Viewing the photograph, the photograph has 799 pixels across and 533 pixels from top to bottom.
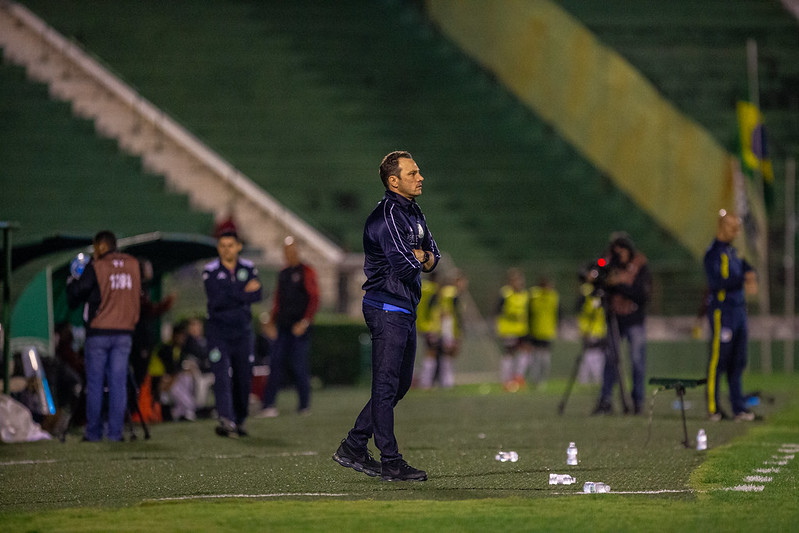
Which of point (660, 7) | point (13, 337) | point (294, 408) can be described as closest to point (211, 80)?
point (660, 7)

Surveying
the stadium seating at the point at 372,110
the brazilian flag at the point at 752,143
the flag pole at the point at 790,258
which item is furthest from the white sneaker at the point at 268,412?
the flag pole at the point at 790,258

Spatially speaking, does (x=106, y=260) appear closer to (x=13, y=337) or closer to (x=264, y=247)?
(x=13, y=337)

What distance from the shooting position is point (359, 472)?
994cm

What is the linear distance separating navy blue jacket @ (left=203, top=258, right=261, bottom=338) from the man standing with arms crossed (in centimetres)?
86

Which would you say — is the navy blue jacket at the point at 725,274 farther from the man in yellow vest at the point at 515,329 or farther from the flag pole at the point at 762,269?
the flag pole at the point at 762,269

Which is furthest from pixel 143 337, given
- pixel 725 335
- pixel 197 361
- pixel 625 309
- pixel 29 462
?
pixel 725 335

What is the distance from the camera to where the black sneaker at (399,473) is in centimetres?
937

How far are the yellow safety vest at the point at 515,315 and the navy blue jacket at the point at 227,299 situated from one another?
10.1 m

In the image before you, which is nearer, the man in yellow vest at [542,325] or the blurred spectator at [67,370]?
the blurred spectator at [67,370]

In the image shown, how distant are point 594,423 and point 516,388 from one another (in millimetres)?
7985

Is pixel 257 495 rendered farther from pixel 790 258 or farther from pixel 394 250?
pixel 790 258

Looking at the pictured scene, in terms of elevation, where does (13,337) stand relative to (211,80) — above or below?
→ below

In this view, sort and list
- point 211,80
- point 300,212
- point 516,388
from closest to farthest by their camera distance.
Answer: point 516,388
point 300,212
point 211,80

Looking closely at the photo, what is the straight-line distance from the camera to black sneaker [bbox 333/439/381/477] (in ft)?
31.5
